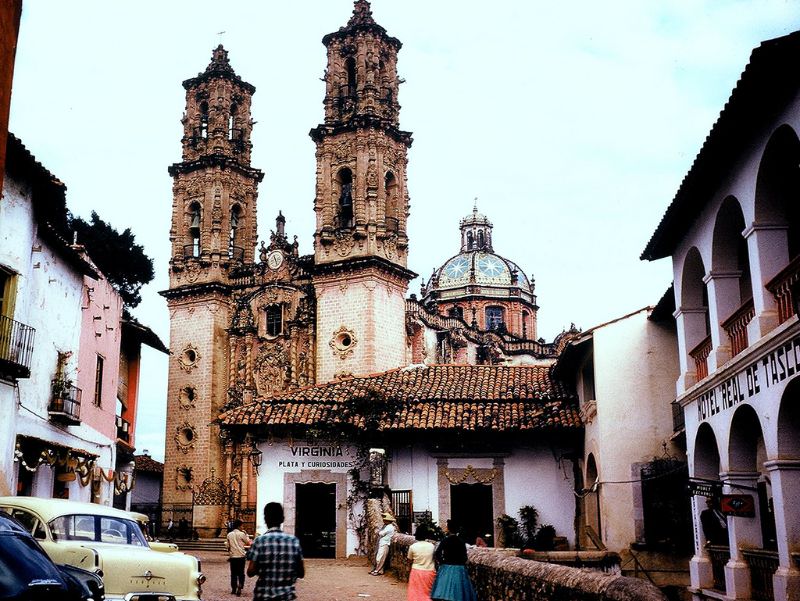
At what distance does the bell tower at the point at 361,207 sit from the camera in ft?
132

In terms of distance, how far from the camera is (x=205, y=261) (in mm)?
45250

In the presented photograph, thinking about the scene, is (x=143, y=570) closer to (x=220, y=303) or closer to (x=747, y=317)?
(x=747, y=317)

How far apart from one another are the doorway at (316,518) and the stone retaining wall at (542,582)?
12855mm

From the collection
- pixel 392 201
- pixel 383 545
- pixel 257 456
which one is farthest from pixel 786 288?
pixel 392 201

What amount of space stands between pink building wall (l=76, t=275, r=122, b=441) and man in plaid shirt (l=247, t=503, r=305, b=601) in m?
16.2

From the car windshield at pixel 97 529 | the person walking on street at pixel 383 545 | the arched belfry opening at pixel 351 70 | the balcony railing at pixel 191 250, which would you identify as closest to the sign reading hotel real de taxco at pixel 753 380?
the person walking on street at pixel 383 545

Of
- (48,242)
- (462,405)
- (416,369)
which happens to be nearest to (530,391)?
(462,405)

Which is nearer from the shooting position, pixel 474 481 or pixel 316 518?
pixel 474 481

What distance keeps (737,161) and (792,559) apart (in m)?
5.48

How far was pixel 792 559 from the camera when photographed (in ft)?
41.3

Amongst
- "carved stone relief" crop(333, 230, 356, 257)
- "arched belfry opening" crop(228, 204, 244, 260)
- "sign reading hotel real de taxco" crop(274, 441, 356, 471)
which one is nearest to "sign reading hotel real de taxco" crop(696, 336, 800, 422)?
"sign reading hotel real de taxco" crop(274, 441, 356, 471)

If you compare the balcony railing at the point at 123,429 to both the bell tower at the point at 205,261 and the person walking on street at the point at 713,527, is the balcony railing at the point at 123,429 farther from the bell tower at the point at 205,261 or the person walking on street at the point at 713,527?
the person walking on street at the point at 713,527

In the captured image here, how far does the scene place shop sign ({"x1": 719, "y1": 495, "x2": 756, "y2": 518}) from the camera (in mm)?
14711

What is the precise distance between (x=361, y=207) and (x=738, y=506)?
27.8 meters
